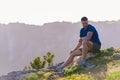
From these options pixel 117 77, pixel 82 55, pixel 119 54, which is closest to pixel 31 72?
pixel 82 55

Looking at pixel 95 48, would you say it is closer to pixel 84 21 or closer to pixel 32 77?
pixel 84 21

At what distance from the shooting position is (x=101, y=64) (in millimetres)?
21328

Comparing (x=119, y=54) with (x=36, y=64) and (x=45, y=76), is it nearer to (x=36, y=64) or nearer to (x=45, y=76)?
(x=45, y=76)

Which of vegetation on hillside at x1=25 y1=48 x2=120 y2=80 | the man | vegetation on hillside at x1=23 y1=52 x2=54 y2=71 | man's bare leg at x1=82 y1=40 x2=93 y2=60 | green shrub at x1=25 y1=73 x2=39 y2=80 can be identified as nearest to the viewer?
vegetation on hillside at x1=25 y1=48 x2=120 y2=80

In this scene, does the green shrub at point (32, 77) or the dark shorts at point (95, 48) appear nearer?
the green shrub at point (32, 77)

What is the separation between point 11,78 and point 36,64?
28296 mm

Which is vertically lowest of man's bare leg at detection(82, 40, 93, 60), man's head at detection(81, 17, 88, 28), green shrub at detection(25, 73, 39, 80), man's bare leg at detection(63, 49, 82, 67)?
green shrub at detection(25, 73, 39, 80)

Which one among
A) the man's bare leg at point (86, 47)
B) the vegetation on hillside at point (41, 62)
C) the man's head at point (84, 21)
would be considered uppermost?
the man's head at point (84, 21)

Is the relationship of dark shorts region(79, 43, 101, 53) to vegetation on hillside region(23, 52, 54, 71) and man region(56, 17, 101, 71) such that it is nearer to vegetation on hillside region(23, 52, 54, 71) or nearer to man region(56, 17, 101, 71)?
man region(56, 17, 101, 71)

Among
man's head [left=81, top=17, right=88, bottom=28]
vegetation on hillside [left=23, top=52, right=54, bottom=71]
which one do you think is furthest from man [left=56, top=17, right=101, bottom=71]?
vegetation on hillside [left=23, top=52, right=54, bottom=71]

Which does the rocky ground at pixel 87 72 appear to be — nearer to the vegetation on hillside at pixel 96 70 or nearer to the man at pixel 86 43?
the vegetation on hillside at pixel 96 70

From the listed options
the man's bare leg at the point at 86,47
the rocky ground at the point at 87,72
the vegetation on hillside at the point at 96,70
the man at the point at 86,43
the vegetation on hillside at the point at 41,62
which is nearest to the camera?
the vegetation on hillside at the point at 96,70

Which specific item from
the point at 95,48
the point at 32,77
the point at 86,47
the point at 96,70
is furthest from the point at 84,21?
the point at 32,77

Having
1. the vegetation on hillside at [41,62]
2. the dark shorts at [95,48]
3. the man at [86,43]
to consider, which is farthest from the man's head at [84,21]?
the vegetation on hillside at [41,62]
